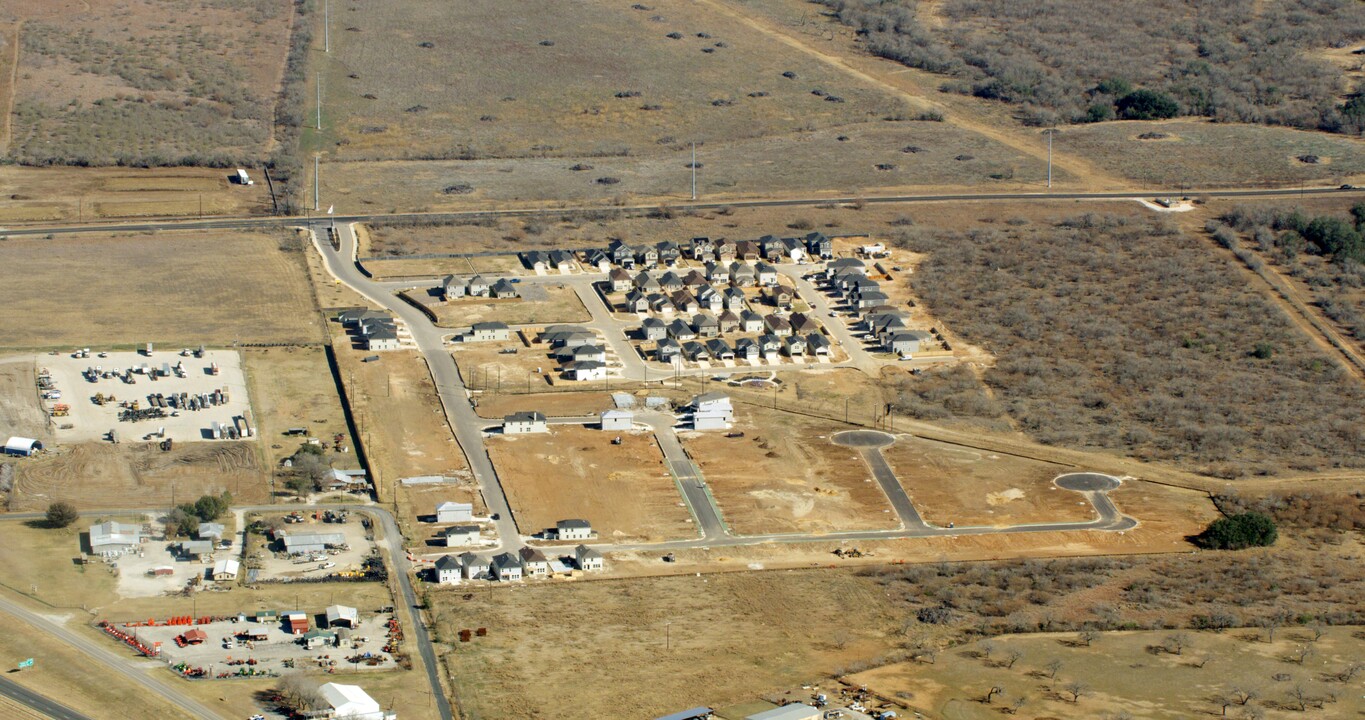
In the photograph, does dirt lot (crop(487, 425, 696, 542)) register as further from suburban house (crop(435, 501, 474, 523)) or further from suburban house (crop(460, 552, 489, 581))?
suburban house (crop(460, 552, 489, 581))

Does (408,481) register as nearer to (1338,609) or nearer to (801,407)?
(801,407)

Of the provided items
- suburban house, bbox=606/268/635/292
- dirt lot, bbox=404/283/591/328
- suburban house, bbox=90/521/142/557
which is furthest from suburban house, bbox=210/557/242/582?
suburban house, bbox=606/268/635/292

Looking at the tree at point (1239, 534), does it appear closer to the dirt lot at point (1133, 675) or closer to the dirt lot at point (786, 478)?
the dirt lot at point (1133, 675)

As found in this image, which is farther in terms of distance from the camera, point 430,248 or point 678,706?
point 430,248

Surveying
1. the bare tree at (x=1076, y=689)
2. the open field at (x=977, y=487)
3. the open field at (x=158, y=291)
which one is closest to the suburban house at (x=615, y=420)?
the open field at (x=977, y=487)

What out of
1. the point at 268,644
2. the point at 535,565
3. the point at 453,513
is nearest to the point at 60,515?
the point at 268,644

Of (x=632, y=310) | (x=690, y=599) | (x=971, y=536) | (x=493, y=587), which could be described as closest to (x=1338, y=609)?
(x=971, y=536)
